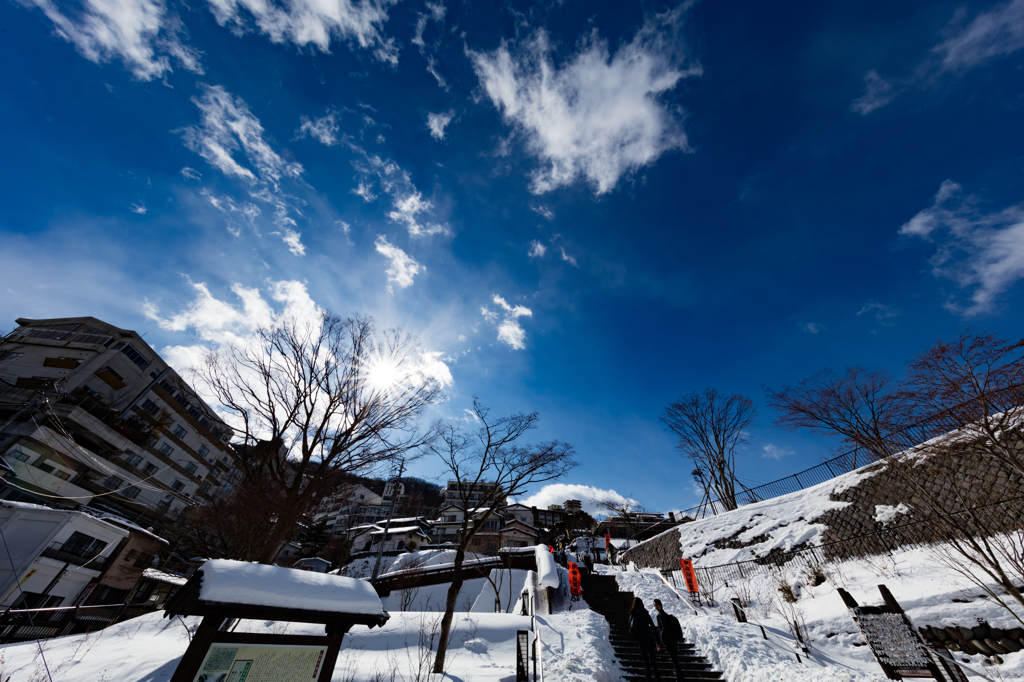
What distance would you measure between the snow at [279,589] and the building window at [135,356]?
4117cm

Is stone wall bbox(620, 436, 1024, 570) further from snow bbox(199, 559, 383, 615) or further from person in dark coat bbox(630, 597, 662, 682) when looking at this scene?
snow bbox(199, 559, 383, 615)

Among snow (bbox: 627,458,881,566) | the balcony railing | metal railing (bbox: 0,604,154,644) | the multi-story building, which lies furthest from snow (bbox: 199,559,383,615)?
the multi-story building

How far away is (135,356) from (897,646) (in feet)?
163

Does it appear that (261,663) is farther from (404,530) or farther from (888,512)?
(404,530)

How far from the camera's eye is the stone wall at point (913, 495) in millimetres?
7711

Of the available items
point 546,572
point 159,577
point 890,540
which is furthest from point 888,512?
point 159,577

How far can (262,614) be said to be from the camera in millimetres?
4332

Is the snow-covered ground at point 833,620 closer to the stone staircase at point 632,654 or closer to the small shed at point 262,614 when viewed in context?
the stone staircase at point 632,654

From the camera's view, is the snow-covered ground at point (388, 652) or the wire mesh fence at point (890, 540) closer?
the wire mesh fence at point (890, 540)

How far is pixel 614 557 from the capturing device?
101 ft

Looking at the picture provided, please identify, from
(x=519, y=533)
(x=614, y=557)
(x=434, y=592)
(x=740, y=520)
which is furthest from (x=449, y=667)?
(x=519, y=533)

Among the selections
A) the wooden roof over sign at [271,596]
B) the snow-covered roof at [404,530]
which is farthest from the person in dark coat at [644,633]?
the snow-covered roof at [404,530]

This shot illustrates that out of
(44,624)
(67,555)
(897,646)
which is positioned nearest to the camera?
(897,646)

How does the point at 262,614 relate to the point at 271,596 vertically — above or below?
below
